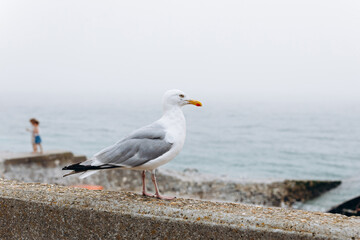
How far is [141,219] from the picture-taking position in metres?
2.68


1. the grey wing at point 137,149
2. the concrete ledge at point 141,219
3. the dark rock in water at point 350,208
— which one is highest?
the grey wing at point 137,149

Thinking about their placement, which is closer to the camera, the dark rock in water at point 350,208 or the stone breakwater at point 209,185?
the dark rock in water at point 350,208

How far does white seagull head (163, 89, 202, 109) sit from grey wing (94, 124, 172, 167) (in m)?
0.24

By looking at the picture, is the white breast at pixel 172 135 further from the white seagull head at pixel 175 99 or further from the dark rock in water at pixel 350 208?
the dark rock in water at pixel 350 208

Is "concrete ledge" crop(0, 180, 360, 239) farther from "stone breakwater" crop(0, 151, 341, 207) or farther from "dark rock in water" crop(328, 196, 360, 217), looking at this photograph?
"stone breakwater" crop(0, 151, 341, 207)

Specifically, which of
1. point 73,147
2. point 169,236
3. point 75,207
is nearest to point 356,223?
point 169,236

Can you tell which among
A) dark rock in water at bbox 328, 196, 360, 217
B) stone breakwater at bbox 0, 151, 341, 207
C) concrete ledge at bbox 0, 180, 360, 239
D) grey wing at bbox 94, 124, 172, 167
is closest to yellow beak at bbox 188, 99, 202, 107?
grey wing at bbox 94, 124, 172, 167

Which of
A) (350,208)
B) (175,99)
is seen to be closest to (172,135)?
(175,99)

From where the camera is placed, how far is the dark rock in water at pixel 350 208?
1184 centimetres

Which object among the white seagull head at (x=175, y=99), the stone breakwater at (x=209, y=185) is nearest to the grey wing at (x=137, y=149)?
the white seagull head at (x=175, y=99)

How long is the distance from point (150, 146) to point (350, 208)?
11.0 meters

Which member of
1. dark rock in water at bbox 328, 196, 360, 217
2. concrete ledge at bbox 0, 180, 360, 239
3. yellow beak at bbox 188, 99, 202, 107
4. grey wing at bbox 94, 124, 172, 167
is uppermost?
yellow beak at bbox 188, 99, 202, 107

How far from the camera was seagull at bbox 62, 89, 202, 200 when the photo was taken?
2.98m

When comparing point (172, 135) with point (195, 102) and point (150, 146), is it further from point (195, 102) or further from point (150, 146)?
point (195, 102)
